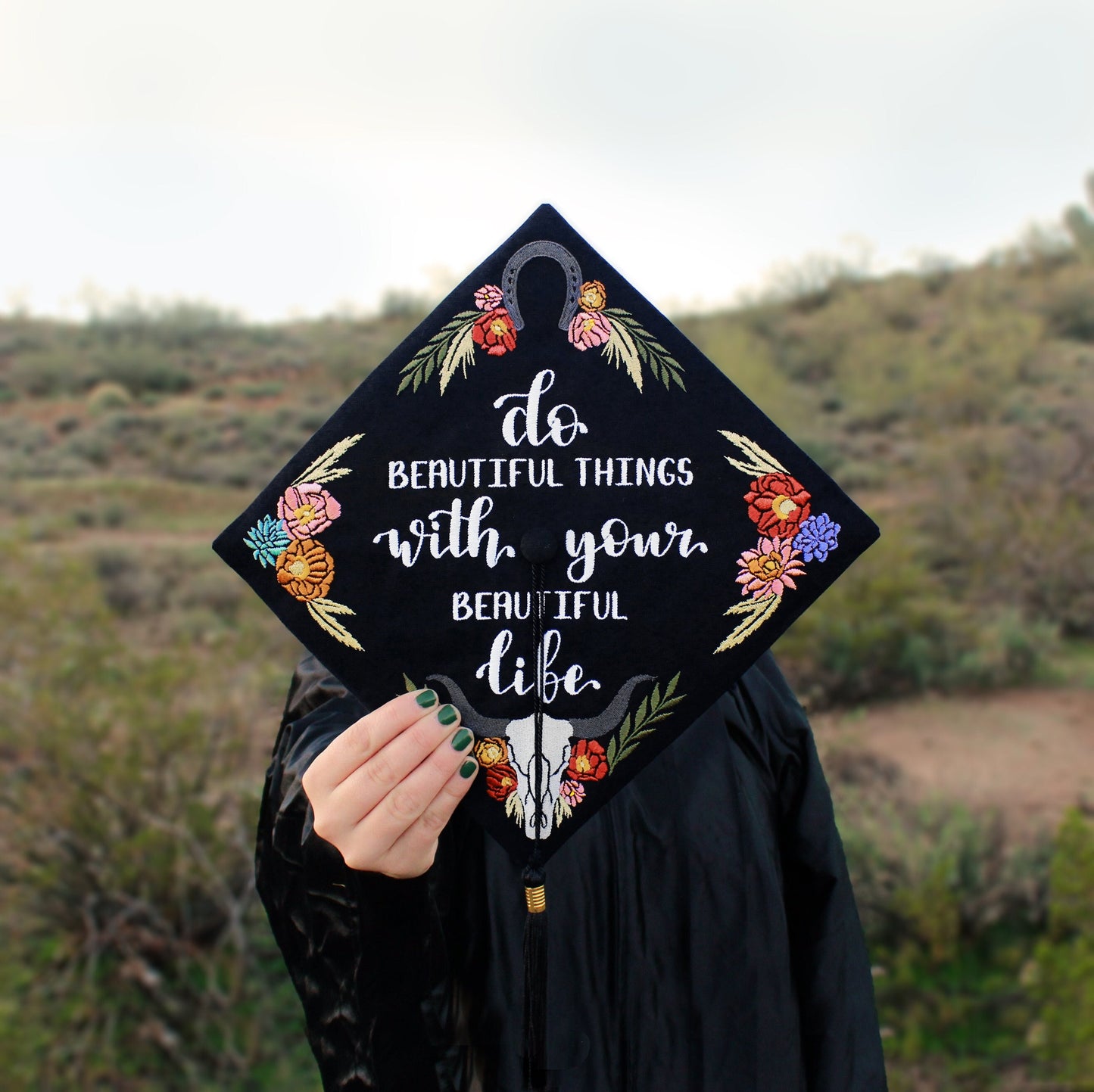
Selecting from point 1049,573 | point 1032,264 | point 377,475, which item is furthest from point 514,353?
point 1032,264

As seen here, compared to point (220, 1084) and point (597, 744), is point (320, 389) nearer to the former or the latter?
point (220, 1084)

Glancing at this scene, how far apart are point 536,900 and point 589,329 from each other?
640mm

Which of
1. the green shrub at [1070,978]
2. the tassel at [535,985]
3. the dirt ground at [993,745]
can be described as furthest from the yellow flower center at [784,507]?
the dirt ground at [993,745]

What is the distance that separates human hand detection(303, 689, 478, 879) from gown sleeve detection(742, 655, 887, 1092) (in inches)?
20.2

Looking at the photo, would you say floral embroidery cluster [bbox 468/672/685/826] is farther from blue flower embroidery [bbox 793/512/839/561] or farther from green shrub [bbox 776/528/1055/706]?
green shrub [bbox 776/528/1055/706]

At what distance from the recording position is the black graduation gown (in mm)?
1016

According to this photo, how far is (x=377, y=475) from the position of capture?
961mm

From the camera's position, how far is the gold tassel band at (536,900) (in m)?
0.96

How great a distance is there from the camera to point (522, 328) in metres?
0.98

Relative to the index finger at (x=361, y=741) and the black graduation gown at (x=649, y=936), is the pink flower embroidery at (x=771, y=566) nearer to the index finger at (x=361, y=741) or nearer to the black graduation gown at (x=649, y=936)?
the black graduation gown at (x=649, y=936)

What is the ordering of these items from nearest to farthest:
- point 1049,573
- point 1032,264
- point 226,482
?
point 1049,573 → point 226,482 → point 1032,264

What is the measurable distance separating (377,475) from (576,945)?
63cm

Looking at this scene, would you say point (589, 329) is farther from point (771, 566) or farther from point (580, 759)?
point (580, 759)

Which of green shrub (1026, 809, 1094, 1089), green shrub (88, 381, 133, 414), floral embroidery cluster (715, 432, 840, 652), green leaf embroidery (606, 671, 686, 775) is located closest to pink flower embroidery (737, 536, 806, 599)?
floral embroidery cluster (715, 432, 840, 652)
